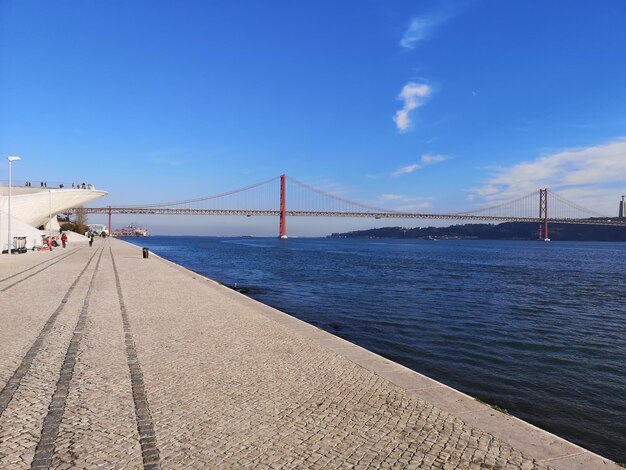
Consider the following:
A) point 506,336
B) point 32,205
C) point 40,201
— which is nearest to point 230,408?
point 506,336

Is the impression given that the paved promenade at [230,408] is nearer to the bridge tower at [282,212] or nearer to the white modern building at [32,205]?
the white modern building at [32,205]

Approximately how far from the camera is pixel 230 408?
11.2 ft

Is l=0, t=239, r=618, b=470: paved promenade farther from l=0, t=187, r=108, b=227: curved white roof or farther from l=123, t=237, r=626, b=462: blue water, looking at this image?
l=0, t=187, r=108, b=227: curved white roof

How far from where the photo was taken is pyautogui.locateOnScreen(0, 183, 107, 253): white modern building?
80.5ft

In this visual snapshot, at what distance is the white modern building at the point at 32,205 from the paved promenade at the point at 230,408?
70.1ft

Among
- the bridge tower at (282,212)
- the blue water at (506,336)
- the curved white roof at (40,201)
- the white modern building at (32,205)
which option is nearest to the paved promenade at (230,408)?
the blue water at (506,336)

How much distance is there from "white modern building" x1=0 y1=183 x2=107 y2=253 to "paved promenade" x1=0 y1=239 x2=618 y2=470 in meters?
21.4

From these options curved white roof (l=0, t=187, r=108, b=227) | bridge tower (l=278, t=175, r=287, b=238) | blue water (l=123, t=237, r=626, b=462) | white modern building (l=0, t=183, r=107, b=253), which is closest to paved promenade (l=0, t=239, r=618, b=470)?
blue water (l=123, t=237, r=626, b=462)

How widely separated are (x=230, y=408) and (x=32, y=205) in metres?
40.3

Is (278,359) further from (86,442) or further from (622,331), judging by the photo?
(622,331)

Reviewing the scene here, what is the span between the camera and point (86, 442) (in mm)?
2795

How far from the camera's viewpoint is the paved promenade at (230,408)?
2684 millimetres

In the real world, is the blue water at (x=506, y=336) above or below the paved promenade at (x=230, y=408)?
below

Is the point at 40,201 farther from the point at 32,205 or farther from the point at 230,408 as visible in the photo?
the point at 230,408
